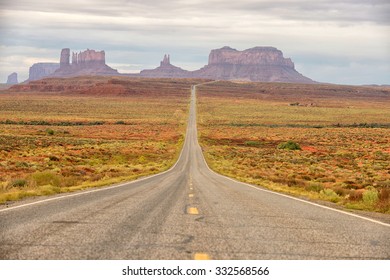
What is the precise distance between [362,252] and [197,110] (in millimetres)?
171431

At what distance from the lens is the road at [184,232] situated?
7.09 meters

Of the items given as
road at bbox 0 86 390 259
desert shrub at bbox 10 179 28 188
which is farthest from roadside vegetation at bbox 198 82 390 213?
desert shrub at bbox 10 179 28 188

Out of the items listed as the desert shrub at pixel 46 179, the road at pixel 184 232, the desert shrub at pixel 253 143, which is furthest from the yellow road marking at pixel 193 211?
the desert shrub at pixel 253 143

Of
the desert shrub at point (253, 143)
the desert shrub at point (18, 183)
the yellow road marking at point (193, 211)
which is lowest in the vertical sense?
the desert shrub at point (253, 143)

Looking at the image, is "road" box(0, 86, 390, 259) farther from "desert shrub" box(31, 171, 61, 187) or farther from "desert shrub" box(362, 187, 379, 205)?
"desert shrub" box(31, 171, 61, 187)

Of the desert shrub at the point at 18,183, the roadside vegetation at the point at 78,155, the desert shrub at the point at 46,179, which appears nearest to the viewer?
the desert shrub at the point at 18,183

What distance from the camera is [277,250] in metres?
7.38

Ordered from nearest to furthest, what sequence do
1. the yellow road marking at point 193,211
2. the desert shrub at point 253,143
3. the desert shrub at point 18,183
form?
the yellow road marking at point 193,211
the desert shrub at point 18,183
the desert shrub at point 253,143

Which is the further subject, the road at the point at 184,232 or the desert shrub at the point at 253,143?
the desert shrub at the point at 253,143

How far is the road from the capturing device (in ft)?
23.3

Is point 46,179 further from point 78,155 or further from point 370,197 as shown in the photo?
point 78,155

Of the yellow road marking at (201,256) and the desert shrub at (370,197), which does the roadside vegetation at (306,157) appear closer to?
the desert shrub at (370,197)

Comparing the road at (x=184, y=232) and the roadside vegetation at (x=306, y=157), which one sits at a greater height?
the road at (x=184, y=232)

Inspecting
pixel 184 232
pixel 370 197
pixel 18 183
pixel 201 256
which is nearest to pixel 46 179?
pixel 18 183
